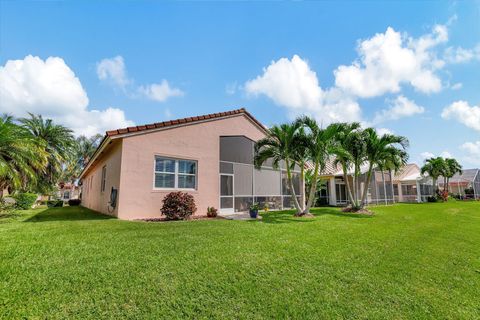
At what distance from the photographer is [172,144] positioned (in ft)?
40.0

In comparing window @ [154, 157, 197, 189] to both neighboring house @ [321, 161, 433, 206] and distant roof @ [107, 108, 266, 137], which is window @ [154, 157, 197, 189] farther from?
neighboring house @ [321, 161, 433, 206]

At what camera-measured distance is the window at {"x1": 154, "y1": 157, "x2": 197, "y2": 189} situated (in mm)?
Result: 11719

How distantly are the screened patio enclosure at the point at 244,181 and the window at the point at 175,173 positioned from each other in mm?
2059

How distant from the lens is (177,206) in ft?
36.0

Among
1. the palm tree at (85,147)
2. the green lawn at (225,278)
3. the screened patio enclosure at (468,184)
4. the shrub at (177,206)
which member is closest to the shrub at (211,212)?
the shrub at (177,206)

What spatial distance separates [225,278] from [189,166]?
362 inches

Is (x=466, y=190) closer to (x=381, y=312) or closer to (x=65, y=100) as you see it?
(x=381, y=312)

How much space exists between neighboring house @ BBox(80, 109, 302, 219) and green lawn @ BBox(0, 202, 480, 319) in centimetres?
408

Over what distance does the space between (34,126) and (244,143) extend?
22161 millimetres

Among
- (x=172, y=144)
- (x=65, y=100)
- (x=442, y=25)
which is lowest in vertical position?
(x=172, y=144)

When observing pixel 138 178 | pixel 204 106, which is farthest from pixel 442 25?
pixel 138 178

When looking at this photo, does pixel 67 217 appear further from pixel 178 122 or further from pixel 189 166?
pixel 178 122

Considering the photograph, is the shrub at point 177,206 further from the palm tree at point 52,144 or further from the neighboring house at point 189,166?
the palm tree at point 52,144

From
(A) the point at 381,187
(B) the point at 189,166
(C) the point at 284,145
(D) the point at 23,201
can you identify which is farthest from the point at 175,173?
(A) the point at 381,187
